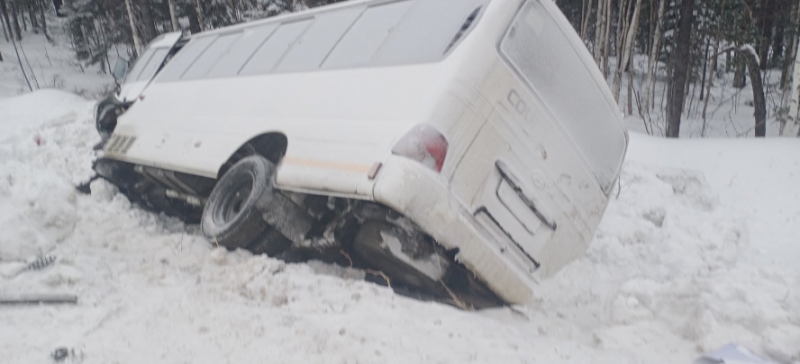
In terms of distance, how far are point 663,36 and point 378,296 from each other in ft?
59.0

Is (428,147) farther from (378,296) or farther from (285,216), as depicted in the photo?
(285,216)

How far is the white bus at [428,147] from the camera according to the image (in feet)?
11.1

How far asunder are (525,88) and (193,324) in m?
2.44

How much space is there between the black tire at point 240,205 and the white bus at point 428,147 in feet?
0.04

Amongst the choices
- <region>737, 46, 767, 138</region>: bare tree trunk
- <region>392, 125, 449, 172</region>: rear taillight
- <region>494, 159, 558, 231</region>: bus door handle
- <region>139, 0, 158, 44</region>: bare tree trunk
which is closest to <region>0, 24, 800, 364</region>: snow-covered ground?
<region>494, 159, 558, 231</region>: bus door handle

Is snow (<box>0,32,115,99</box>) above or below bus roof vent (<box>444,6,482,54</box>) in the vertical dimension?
below

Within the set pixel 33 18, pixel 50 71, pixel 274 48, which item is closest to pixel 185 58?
pixel 274 48

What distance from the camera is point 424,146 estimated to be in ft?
10.8

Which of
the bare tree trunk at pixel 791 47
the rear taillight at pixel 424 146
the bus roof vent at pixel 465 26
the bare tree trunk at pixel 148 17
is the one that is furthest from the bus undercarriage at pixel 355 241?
the bare tree trunk at pixel 148 17

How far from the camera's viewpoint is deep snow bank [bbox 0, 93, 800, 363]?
115 inches

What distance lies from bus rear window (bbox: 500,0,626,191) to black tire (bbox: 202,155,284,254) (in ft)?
6.37

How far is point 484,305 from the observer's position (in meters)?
3.89

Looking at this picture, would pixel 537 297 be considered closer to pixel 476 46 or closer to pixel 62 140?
pixel 476 46

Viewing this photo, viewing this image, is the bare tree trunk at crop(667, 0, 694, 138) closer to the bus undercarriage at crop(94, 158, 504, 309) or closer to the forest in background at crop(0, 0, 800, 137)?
the forest in background at crop(0, 0, 800, 137)
